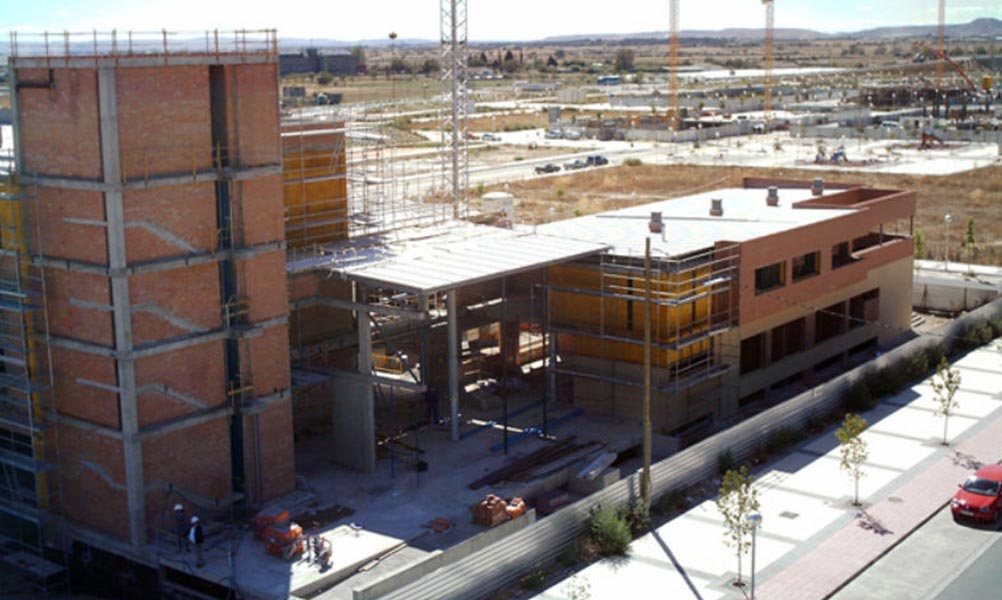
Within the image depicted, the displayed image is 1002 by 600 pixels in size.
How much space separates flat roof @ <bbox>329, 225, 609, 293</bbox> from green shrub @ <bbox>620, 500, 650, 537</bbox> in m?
6.53

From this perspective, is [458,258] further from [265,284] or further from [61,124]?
[61,124]

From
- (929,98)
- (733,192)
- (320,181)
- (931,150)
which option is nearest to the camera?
(320,181)

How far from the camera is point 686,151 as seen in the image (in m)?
110

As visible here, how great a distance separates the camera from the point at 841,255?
42000 millimetres

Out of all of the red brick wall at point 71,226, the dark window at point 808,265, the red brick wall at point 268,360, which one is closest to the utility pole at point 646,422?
the red brick wall at point 268,360

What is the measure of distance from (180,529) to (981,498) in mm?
17510

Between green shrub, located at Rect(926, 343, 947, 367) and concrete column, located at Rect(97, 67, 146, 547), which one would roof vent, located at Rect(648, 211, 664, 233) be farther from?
concrete column, located at Rect(97, 67, 146, 547)

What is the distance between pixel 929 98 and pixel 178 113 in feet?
477

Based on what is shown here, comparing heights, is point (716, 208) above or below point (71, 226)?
A: below

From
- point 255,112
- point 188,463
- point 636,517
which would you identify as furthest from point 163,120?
point 636,517

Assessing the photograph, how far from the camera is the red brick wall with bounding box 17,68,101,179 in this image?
82.5 feet

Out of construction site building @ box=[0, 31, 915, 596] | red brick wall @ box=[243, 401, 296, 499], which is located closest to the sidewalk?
construction site building @ box=[0, 31, 915, 596]

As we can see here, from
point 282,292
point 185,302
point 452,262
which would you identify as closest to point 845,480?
point 452,262

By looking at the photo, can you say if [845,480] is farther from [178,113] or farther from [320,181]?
[178,113]
